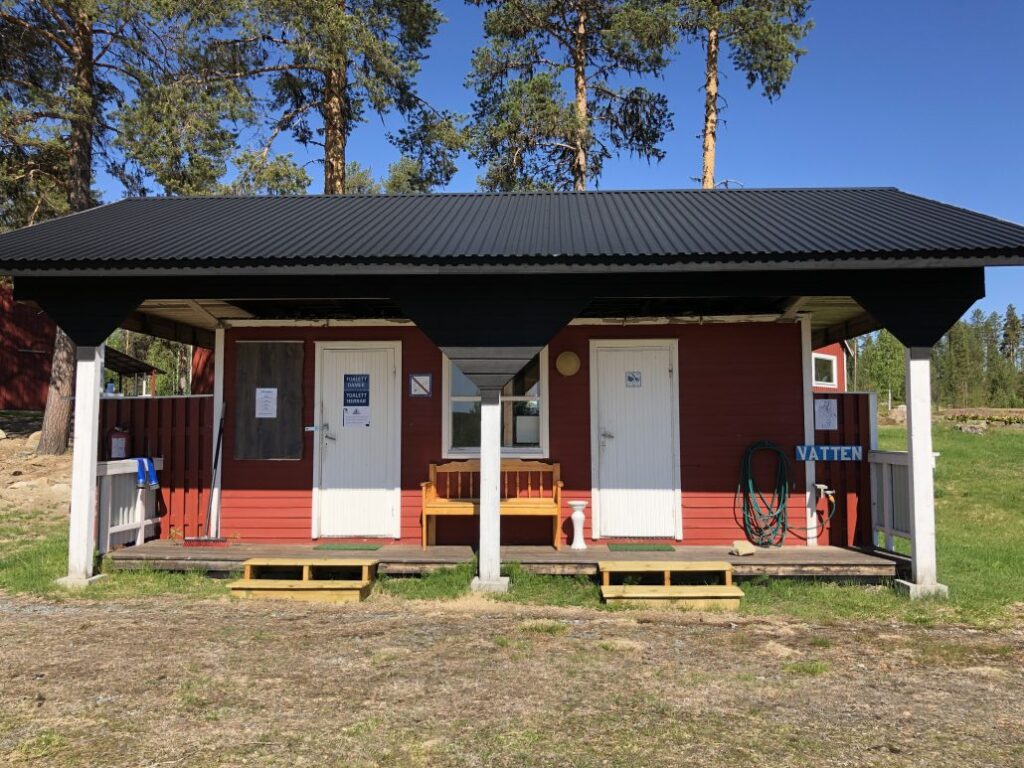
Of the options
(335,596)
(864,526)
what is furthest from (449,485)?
(864,526)

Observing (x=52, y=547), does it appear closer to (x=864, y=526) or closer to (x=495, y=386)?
(x=495, y=386)

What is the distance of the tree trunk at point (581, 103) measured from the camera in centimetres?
1520

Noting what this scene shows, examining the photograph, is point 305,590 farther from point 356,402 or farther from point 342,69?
point 342,69

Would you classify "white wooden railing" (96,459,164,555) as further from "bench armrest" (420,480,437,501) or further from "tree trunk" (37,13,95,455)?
"tree trunk" (37,13,95,455)

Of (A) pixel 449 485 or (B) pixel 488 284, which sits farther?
(A) pixel 449 485

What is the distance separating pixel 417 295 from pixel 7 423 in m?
18.4

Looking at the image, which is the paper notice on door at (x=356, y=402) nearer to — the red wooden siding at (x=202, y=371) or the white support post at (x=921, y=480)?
the red wooden siding at (x=202, y=371)

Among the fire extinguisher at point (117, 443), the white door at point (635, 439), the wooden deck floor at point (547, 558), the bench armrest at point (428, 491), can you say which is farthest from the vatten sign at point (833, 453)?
the fire extinguisher at point (117, 443)

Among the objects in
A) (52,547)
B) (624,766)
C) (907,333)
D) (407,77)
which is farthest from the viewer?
(407,77)

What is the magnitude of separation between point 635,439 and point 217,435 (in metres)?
4.18

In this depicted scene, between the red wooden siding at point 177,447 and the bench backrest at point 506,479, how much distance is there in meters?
2.43

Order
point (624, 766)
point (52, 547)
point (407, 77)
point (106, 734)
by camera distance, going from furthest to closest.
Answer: point (407, 77) → point (52, 547) → point (106, 734) → point (624, 766)

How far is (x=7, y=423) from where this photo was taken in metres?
19.5

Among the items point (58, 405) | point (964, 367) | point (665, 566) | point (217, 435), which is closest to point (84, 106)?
point (58, 405)
